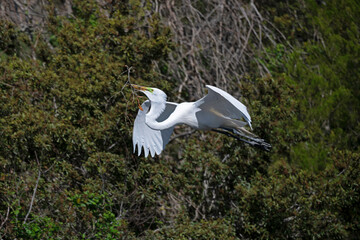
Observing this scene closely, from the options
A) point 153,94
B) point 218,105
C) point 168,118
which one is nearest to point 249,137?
point 218,105

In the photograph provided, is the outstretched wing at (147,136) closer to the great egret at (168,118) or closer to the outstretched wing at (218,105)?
the great egret at (168,118)

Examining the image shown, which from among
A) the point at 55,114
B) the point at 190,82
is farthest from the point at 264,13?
the point at 55,114

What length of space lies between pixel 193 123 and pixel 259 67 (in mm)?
2890

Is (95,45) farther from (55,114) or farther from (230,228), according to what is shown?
(230,228)

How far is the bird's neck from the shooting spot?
5.11m

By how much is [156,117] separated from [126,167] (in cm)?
82

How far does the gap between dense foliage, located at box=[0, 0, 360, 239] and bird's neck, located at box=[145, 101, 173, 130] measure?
330 mm

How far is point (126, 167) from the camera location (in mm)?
5797

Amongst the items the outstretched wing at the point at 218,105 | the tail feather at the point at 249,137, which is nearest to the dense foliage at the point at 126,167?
the tail feather at the point at 249,137

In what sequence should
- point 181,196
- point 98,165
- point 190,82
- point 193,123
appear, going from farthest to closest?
point 190,82 < point 181,196 < point 98,165 < point 193,123

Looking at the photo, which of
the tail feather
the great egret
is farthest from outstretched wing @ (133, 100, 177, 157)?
the tail feather

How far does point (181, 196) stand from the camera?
624cm

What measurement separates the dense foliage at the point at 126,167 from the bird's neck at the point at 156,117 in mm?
330

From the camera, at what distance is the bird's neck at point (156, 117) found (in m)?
5.11
